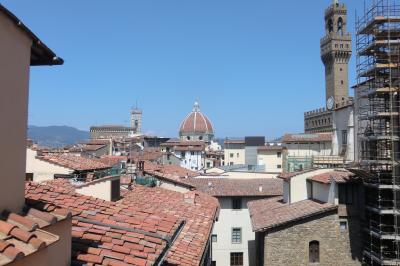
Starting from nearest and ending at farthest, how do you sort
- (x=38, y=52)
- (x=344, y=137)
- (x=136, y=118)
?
(x=38, y=52) → (x=344, y=137) → (x=136, y=118)

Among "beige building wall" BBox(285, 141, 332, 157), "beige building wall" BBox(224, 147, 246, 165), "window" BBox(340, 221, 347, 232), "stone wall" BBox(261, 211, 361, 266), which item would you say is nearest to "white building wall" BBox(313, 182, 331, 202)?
"stone wall" BBox(261, 211, 361, 266)

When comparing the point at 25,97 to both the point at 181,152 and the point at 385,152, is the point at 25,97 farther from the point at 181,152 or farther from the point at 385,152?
the point at 181,152

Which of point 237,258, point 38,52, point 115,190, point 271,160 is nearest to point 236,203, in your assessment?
point 237,258

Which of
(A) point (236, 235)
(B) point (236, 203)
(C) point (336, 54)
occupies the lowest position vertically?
(A) point (236, 235)

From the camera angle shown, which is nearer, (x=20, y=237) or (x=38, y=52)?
(x=20, y=237)

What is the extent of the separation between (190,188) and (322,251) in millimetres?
8134

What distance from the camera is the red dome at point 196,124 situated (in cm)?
12300

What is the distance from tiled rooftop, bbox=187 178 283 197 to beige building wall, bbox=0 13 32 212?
3081 cm

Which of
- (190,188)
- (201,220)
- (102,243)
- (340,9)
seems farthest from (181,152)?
(102,243)

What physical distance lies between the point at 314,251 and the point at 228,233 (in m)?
12.6

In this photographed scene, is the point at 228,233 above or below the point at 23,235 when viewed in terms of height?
below

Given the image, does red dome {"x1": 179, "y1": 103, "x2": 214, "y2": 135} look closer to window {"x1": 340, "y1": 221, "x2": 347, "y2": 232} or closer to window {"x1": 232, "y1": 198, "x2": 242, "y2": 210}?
window {"x1": 232, "y1": 198, "x2": 242, "y2": 210}

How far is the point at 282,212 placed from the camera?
27.6 m

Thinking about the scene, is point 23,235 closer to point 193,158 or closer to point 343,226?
point 343,226
